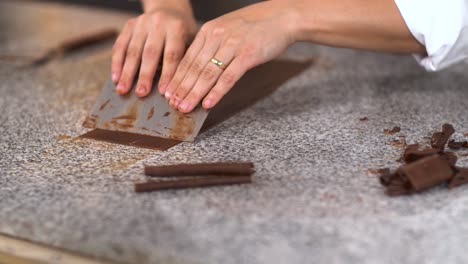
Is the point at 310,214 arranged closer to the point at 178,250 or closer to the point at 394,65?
the point at 178,250

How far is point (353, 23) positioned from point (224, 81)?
0.26 meters

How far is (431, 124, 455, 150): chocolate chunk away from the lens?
88 centimetres

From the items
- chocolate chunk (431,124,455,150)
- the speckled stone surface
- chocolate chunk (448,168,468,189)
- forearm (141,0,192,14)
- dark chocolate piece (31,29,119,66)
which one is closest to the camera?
the speckled stone surface

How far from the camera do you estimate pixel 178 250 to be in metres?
0.63

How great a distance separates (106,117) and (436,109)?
61cm

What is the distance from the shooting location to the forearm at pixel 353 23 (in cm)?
100

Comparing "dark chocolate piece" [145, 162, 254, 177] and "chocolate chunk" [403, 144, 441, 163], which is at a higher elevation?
"dark chocolate piece" [145, 162, 254, 177]

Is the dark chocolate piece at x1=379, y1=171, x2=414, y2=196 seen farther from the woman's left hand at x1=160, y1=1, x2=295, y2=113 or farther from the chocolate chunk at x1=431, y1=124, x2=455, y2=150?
the woman's left hand at x1=160, y1=1, x2=295, y2=113

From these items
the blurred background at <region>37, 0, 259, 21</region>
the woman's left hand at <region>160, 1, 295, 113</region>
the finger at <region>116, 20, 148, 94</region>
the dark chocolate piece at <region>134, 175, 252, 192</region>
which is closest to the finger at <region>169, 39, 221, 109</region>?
the woman's left hand at <region>160, 1, 295, 113</region>

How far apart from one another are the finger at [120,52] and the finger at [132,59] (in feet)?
0.04

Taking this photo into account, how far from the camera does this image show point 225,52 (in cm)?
98

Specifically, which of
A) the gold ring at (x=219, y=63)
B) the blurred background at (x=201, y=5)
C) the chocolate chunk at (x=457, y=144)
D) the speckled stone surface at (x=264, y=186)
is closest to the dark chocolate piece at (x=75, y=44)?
the speckled stone surface at (x=264, y=186)

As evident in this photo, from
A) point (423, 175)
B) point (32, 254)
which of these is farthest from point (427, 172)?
point (32, 254)

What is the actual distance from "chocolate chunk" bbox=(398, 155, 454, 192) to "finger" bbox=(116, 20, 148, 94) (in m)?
0.53
